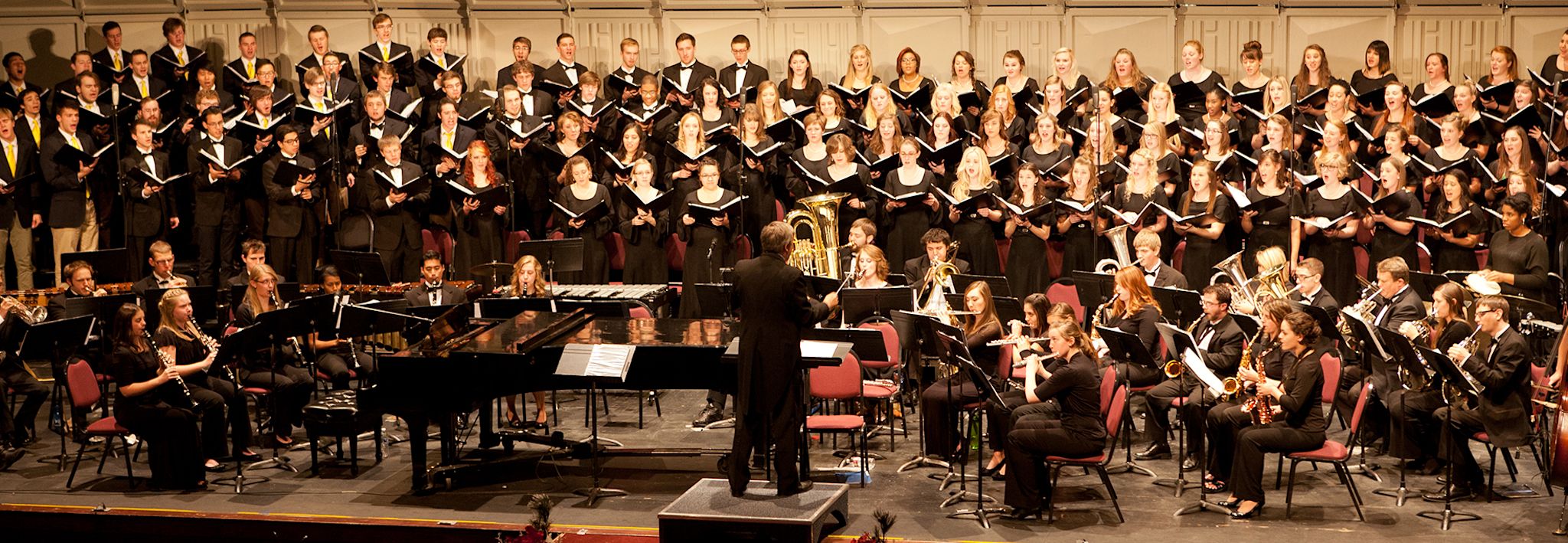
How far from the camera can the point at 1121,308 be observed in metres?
7.16

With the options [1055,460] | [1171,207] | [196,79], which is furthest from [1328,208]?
[196,79]

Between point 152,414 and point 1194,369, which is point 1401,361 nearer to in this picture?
point 1194,369

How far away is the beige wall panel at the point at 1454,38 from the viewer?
11.2 metres

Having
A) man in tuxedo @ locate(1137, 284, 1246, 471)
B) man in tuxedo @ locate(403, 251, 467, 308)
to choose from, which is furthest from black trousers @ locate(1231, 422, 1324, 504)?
man in tuxedo @ locate(403, 251, 467, 308)

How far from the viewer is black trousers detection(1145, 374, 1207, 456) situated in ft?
21.5

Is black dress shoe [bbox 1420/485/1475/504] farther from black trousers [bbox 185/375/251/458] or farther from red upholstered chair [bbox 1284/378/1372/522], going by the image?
black trousers [bbox 185/375/251/458]

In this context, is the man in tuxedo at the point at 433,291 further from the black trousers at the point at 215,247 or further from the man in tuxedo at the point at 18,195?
the man in tuxedo at the point at 18,195

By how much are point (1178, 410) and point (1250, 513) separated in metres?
0.74

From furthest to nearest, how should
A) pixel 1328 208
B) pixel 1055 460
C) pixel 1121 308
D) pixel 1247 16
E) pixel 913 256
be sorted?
pixel 1247 16 → pixel 913 256 → pixel 1328 208 → pixel 1121 308 → pixel 1055 460

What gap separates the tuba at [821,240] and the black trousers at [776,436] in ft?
11.1

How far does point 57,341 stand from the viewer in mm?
6754

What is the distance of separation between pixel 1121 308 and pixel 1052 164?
2091 millimetres

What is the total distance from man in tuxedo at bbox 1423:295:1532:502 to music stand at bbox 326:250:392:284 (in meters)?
5.82

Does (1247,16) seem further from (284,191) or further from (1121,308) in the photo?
(284,191)
